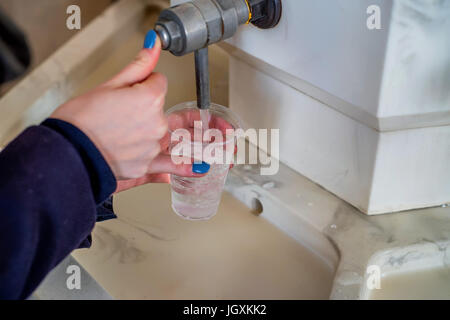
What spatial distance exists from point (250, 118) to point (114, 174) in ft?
0.97

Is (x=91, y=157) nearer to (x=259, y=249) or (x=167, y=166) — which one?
(x=167, y=166)

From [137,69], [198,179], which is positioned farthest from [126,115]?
[198,179]

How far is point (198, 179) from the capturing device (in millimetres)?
642

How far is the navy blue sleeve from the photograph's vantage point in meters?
0.43

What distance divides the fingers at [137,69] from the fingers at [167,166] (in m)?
0.11

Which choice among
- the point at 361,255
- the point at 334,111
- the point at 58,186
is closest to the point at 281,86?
the point at 334,111

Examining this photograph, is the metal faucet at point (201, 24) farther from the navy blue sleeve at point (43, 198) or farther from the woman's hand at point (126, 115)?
the navy blue sleeve at point (43, 198)

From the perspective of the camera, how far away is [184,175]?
0.61 metres

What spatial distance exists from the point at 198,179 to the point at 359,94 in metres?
0.21

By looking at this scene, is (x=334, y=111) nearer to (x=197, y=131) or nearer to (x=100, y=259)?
(x=197, y=131)

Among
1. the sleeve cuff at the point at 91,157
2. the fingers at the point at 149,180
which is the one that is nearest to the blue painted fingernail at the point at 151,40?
the sleeve cuff at the point at 91,157

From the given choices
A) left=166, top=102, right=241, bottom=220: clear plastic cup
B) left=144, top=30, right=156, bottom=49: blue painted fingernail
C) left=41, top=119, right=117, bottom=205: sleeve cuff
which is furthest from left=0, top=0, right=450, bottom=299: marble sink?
left=144, top=30, right=156, bottom=49: blue painted fingernail

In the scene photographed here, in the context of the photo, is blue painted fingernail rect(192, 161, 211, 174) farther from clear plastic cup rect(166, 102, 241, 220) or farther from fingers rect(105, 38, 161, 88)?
fingers rect(105, 38, 161, 88)
